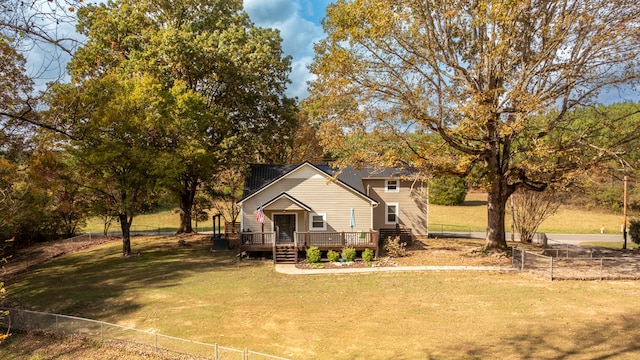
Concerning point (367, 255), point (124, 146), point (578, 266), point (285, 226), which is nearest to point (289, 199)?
point (285, 226)

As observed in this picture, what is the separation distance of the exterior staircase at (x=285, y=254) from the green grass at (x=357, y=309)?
146 centimetres

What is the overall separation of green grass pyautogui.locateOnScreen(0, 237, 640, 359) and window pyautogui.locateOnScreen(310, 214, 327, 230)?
16.1ft

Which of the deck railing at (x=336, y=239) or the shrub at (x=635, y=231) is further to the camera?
the shrub at (x=635, y=231)

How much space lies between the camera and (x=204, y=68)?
2856cm

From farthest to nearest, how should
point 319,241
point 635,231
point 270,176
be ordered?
point 635,231
point 270,176
point 319,241

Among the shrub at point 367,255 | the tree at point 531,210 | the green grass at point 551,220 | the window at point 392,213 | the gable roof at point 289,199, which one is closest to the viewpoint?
the shrub at point 367,255

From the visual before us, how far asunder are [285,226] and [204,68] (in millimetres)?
13732

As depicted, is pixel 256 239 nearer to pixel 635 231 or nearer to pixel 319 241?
pixel 319 241

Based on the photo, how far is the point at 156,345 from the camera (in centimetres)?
990

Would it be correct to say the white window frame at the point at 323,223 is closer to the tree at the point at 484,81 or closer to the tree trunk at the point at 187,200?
the tree at the point at 484,81

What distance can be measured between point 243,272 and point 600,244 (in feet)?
95.8

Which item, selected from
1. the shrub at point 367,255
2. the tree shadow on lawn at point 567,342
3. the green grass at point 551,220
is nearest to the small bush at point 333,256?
the shrub at point 367,255

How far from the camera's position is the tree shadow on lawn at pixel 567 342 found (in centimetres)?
958

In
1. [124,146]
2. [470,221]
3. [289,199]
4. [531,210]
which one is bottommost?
[470,221]
